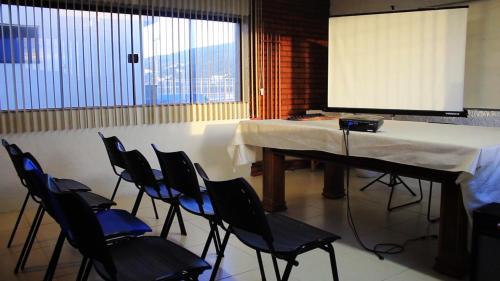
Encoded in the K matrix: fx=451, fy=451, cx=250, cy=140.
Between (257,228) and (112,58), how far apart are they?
10.3 feet

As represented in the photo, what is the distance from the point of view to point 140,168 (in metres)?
2.87

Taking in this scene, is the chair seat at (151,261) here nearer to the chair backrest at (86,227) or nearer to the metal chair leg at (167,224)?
the chair backrest at (86,227)

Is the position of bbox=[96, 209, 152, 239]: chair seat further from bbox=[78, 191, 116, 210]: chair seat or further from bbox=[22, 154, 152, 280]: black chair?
bbox=[78, 191, 116, 210]: chair seat

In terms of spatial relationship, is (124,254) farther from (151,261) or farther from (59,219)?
(59,219)

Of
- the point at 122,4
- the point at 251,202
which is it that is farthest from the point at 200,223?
the point at 122,4

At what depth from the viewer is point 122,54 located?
4.56 m

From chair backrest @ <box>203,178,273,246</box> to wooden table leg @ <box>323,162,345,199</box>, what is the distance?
2517mm

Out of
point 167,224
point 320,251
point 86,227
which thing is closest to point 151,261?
point 86,227

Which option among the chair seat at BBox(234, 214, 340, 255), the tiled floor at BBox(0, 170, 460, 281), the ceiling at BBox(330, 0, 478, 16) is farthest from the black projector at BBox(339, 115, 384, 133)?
the ceiling at BBox(330, 0, 478, 16)

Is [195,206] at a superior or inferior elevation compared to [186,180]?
inferior

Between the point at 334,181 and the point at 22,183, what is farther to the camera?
the point at 334,181

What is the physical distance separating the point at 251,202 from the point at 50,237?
223cm

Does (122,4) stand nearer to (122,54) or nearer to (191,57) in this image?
(122,54)

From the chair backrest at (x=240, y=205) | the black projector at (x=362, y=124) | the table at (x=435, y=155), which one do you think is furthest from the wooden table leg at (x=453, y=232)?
the chair backrest at (x=240, y=205)
